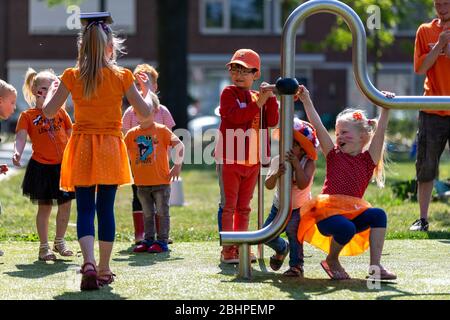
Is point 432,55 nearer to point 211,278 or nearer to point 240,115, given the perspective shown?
point 240,115

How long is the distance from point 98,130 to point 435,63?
3.62 m

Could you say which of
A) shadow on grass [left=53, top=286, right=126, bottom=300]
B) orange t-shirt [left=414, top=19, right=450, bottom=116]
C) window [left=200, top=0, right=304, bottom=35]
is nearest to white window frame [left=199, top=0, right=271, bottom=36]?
window [left=200, top=0, right=304, bottom=35]

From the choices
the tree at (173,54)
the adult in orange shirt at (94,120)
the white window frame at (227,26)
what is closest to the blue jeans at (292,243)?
the adult in orange shirt at (94,120)

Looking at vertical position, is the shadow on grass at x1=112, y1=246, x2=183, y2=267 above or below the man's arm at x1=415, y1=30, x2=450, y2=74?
below

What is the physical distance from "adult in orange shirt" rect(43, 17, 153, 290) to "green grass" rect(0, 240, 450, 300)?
1.01 ft

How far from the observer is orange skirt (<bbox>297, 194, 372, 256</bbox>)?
19.6 feet

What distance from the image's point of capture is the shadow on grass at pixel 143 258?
6887mm

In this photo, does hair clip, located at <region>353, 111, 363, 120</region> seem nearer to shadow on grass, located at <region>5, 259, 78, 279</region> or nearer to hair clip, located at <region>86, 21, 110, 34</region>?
hair clip, located at <region>86, 21, 110, 34</region>

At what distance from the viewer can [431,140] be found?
8672mm

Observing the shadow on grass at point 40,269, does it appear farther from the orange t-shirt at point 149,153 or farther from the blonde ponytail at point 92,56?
the blonde ponytail at point 92,56

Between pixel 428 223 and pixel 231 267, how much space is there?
2.72 m

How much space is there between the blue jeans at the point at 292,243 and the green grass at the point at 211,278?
120 mm

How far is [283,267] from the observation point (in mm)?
6668
